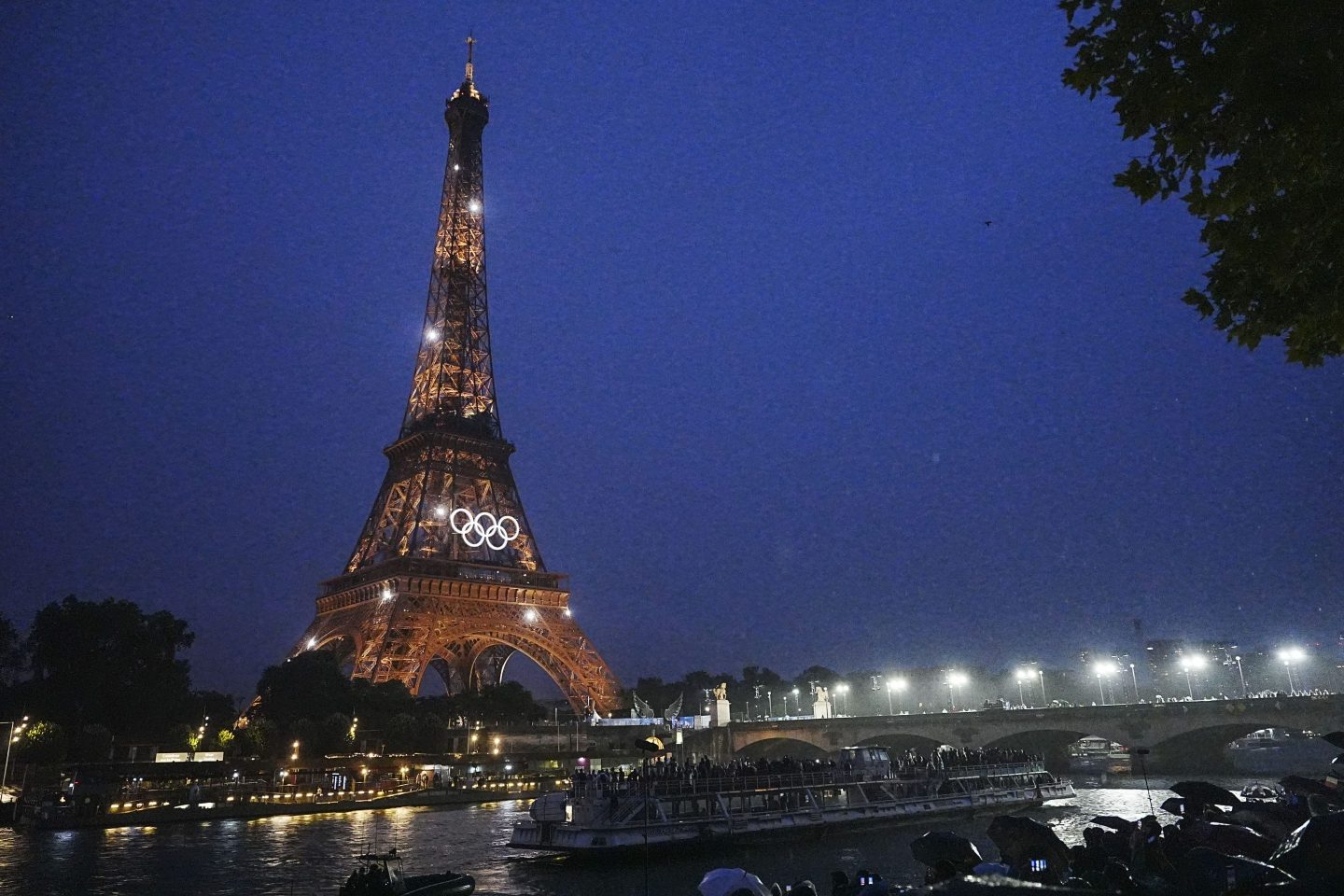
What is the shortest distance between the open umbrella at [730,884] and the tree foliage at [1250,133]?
1433 cm

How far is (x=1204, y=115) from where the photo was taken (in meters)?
7.87

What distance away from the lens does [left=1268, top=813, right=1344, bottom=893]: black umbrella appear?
1434cm

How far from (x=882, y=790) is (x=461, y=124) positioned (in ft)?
284

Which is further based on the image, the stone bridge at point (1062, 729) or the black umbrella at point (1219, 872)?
the stone bridge at point (1062, 729)

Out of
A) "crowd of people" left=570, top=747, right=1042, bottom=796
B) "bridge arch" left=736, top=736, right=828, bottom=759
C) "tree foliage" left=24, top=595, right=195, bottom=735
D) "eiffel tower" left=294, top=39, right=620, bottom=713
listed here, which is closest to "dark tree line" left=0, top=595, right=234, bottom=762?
"tree foliage" left=24, top=595, right=195, bottom=735

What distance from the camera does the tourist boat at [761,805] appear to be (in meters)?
31.7

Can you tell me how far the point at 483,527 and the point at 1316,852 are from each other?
74.6m

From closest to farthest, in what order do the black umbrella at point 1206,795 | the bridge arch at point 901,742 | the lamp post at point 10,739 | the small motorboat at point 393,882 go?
1. the small motorboat at point 393,882
2. the black umbrella at point 1206,795
3. the lamp post at point 10,739
4. the bridge arch at point 901,742

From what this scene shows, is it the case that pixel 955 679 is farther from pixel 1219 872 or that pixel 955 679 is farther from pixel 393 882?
pixel 393 882

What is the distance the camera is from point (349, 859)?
31.1 m

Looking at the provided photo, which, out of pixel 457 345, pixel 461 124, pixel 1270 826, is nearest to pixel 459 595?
pixel 457 345

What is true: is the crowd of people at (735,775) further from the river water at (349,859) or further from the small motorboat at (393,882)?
the small motorboat at (393,882)

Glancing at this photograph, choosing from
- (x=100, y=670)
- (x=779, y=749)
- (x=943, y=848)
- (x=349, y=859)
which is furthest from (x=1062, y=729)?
(x=100, y=670)

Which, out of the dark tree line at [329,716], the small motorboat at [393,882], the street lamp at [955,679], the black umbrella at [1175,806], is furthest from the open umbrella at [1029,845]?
the street lamp at [955,679]
